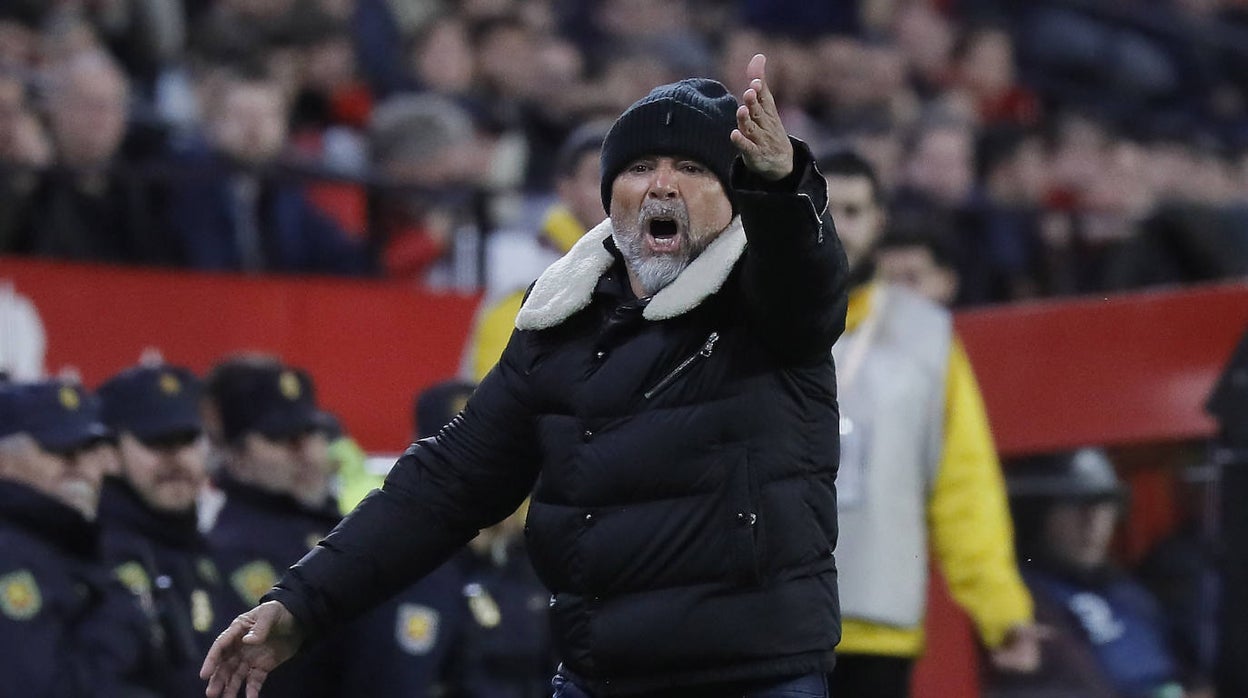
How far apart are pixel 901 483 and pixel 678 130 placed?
214cm

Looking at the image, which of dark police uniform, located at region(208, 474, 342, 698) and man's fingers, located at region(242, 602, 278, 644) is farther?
dark police uniform, located at region(208, 474, 342, 698)

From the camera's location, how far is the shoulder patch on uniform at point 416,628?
21.5 feet

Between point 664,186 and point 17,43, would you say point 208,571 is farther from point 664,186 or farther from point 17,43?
point 17,43

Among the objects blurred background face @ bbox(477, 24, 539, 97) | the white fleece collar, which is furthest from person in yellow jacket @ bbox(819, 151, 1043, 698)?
blurred background face @ bbox(477, 24, 539, 97)

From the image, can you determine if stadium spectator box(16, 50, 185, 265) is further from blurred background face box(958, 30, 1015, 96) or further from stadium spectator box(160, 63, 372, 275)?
blurred background face box(958, 30, 1015, 96)

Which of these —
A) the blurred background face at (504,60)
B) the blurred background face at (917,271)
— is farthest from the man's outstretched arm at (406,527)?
the blurred background face at (504,60)

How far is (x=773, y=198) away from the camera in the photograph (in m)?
3.91

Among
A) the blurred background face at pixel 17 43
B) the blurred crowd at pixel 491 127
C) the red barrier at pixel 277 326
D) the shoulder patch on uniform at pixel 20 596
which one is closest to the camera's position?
the shoulder patch on uniform at pixel 20 596

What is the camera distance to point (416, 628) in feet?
21.8

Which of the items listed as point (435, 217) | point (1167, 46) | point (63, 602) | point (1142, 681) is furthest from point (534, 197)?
point (1167, 46)

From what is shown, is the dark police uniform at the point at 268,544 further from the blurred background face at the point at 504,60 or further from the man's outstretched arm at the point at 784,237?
the blurred background face at the point at 504,60

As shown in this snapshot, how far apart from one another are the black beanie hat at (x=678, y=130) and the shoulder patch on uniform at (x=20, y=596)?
227 cm

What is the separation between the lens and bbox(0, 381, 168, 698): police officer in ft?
19.2

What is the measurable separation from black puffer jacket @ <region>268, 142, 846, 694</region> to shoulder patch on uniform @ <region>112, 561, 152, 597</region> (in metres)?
2.31
